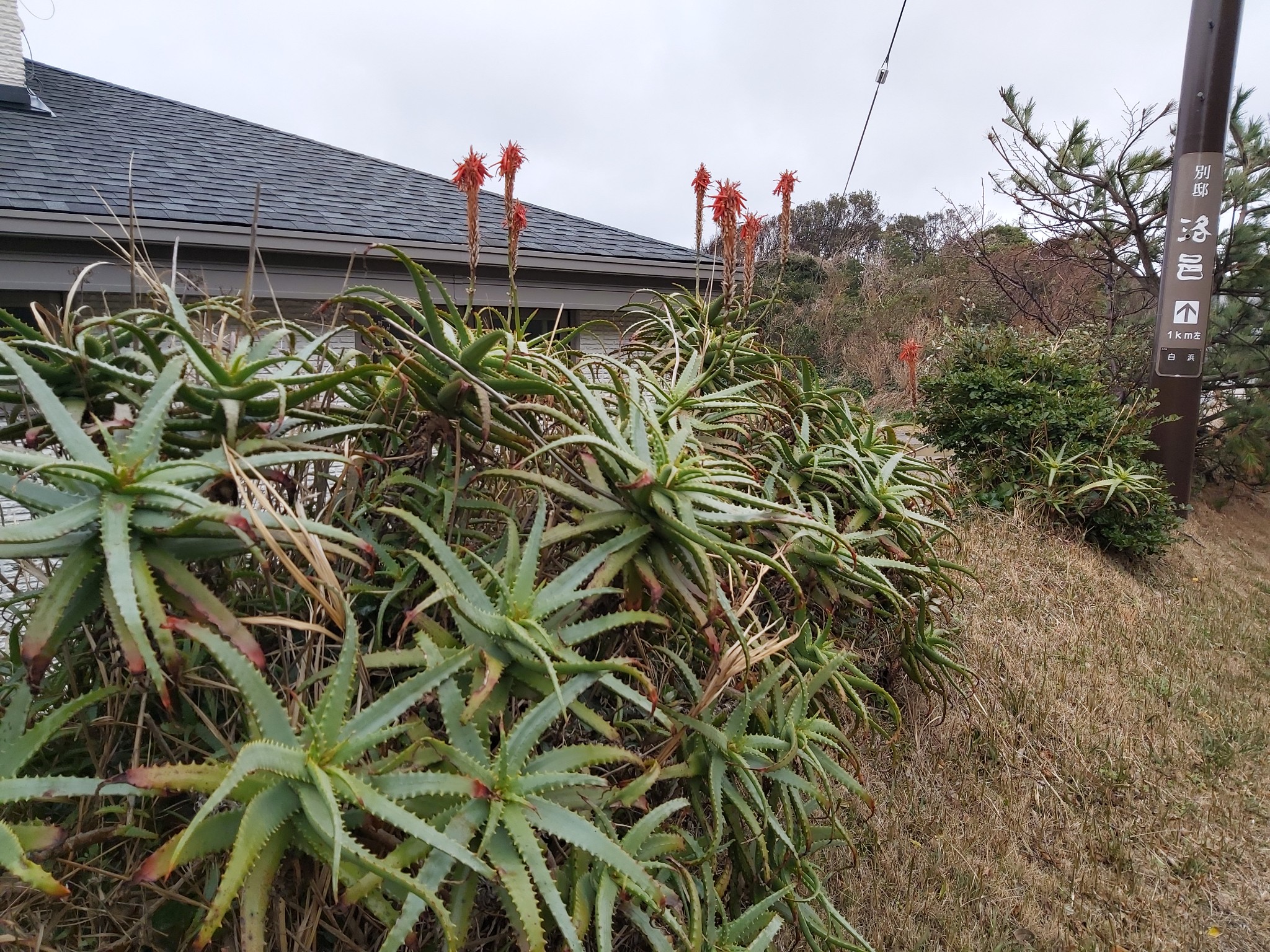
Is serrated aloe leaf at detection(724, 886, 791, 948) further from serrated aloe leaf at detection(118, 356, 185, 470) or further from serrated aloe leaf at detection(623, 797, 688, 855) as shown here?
serrated aloe leaf at detection(118, 356, 185, 470)

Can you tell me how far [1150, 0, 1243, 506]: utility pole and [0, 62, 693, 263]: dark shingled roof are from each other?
4539mm

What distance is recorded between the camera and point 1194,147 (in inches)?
255

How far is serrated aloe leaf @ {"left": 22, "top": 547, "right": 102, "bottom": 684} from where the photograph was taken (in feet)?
2.97

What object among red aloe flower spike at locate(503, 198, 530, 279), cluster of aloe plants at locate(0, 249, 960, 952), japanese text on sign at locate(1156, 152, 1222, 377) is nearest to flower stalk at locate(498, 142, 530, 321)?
red aloe flower spike at locate(503, 198, 530, 279)

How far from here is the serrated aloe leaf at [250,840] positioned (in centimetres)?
83

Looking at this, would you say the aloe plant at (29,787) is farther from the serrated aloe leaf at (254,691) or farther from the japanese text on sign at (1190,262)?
the japanese text on sign at (1190,262)

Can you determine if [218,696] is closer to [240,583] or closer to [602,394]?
[240,583]

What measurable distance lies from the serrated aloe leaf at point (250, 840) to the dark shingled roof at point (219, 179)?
5.81m

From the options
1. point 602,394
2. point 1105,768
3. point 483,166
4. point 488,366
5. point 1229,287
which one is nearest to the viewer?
point 488,366

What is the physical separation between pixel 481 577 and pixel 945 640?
2.00 m

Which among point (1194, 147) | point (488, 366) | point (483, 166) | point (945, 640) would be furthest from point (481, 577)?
point (1194, 147)

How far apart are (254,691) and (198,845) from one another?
0.18 meters

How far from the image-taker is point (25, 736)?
941 millimetres

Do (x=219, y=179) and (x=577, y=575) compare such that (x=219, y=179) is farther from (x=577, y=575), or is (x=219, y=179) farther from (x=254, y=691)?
(x=254, y=691)
